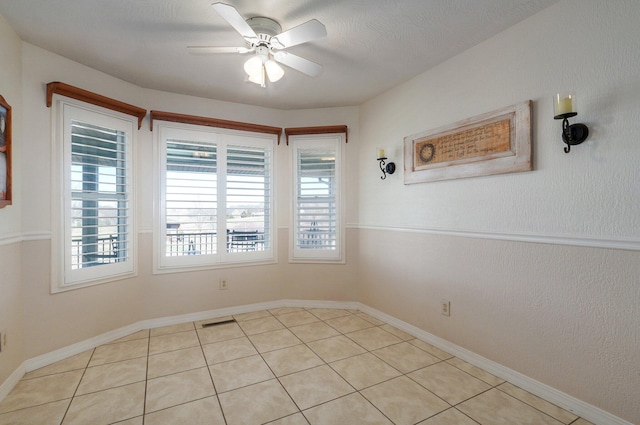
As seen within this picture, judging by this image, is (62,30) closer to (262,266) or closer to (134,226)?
(134,226)

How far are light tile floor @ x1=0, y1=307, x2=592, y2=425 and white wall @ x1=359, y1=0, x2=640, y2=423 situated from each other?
330 mm

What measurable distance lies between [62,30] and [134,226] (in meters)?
1.72

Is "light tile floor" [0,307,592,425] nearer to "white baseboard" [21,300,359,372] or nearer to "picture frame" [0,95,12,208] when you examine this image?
"white baseboard" [21,300,359,372]

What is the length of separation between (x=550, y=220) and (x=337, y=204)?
2229mm

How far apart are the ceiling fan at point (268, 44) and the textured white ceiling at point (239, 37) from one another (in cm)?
9

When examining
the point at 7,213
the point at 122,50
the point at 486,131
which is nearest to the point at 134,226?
the point at 7,213

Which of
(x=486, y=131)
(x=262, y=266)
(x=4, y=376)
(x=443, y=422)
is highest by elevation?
(x=486, y=131)

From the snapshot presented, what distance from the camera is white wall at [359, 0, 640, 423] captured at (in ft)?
5.52

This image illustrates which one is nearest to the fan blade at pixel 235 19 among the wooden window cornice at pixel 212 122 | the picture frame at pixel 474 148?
the wooden window cornice at pixel 212 122

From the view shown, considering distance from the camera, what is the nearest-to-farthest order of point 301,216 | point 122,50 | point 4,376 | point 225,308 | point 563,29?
point 563,29
point 4,376
point 122,50
point 225,308
point 301,216

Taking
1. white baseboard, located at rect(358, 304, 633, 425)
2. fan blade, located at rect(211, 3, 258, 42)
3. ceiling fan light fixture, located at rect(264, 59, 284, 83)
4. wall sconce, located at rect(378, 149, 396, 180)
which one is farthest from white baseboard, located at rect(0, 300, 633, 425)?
fan blade, located at rect(211, 3, 258, 42)

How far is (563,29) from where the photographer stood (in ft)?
6.30

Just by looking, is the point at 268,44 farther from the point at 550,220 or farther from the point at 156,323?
the point at 156,323

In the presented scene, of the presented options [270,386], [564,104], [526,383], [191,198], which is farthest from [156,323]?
[564,104]
